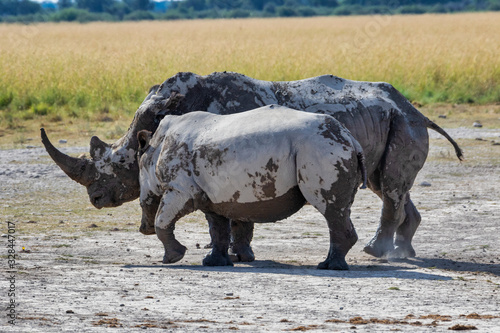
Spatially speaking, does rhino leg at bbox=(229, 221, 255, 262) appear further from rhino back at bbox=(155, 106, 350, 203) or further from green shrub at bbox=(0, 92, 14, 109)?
green shrub at bbox=(0, 92, 14, 109)

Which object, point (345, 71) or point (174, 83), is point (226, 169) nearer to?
point (174, 83)

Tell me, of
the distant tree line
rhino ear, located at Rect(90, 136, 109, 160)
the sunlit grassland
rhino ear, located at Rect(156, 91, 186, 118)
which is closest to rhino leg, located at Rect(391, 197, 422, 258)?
rhino ear, located at Rect(156, 91, 186, 118)

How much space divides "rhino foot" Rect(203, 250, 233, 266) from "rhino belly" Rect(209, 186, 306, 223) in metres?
0.41

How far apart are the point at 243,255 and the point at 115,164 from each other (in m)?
1.71

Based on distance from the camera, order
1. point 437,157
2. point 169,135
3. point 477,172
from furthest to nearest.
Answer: point 437,157, point 477,172, point 169,135

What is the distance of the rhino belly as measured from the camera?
812 cm

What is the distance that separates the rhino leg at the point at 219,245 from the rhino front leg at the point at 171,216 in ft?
0.92

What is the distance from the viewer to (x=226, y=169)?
322 inches

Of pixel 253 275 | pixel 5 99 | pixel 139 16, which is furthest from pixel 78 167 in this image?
pixel 139 16

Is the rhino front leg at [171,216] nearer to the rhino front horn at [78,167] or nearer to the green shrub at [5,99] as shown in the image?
the rhino front horn at [78,167]

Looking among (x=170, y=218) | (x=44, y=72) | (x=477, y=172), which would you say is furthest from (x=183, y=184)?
(x=44, y=72)

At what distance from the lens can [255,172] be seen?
8.05m

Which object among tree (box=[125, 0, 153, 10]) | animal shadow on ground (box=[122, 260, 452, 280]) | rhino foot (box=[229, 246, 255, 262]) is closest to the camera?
animal shadow on ground (box=[122, 260, 452, 280])

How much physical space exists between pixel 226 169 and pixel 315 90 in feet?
5.56
